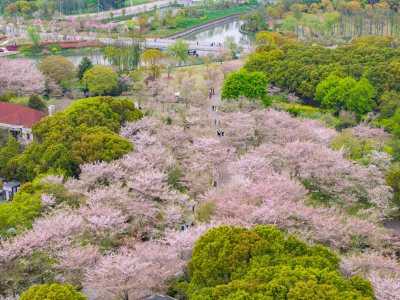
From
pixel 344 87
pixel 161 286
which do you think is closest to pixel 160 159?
pixel 161 286

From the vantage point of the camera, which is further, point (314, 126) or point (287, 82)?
point (287, 82)

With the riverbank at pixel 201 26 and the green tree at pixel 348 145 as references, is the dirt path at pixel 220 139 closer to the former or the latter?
the green tree at pixel 348 145

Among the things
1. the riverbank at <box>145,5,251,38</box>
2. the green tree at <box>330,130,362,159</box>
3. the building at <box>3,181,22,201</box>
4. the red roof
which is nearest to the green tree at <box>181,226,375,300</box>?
the green tree at <box>330,130,362,159</box>

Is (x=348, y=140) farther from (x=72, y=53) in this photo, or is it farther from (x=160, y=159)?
(x=72, y=53)

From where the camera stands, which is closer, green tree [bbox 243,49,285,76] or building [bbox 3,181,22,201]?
building [bbox 3,181,22,201]

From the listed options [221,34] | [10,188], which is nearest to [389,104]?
[10,188]

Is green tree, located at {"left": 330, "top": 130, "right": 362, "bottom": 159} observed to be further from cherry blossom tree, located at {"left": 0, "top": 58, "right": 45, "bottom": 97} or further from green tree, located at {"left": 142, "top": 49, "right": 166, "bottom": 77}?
cherry blossom tree, located at {"left": 0, "top": 58, "right": 45, "bottom": 97}
